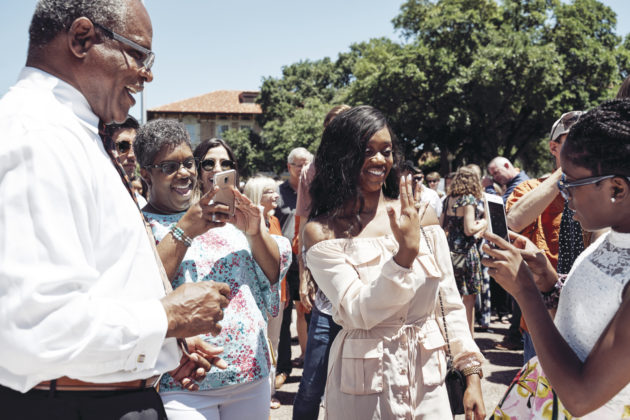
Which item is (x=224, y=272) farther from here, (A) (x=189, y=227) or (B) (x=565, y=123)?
(B) (x=565, y=123)

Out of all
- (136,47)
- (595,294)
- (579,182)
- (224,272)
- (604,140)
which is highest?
(136,47)

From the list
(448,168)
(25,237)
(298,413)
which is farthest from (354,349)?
(448,168)

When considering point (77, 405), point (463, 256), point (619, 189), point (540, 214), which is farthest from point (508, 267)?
point (463, 256)

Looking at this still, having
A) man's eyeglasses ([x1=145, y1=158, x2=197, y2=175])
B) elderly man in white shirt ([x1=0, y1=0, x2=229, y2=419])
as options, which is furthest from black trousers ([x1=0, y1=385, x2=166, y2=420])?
man's eyeglasses ([x1=145, y1=158, x2=197, y2=175])

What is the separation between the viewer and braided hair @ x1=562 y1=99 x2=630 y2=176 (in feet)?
5.05

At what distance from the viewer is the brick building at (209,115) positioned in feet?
192

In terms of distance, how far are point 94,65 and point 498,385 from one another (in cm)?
504

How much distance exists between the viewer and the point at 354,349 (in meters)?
2.29

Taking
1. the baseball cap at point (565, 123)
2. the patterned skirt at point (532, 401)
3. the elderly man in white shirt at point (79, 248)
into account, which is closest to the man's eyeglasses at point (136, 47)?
the elderly man in white shirt at point (79, 248)

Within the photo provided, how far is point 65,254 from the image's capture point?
1.20m

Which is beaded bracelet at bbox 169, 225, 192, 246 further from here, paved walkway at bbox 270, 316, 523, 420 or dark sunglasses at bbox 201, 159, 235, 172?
paved walkway at bbox 270, 316, 523, 420

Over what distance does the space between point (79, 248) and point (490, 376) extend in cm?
524

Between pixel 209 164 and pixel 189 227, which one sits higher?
pixel 209 164

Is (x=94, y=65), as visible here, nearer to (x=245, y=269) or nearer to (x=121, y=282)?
(x=121, y=282)
